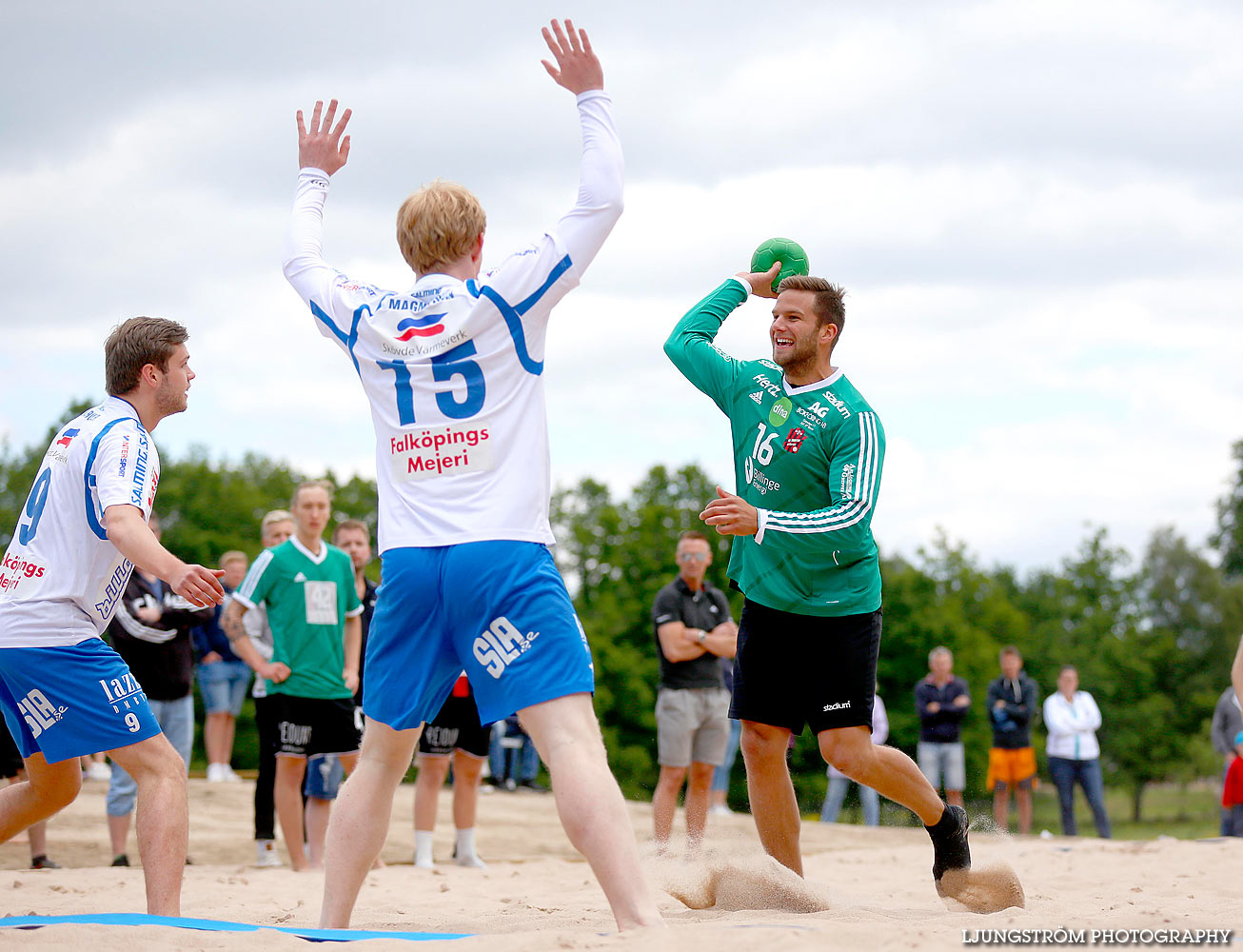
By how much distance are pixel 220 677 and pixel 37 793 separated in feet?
31.3

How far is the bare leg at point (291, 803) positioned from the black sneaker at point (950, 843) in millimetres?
4460

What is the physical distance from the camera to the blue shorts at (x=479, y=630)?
3.65 metres

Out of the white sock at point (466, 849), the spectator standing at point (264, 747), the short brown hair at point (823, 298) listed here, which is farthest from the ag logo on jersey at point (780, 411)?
the white sock at point (466, 849)

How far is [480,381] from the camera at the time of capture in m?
3.81

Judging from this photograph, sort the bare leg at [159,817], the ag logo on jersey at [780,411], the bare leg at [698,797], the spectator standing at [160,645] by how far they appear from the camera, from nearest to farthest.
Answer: the bare leg at [159,817]
the ag logo on jersey at [780,411]
the spectator standing at [160,645]
the bare leg at [698,797]

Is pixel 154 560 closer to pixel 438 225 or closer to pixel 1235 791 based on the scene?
pixel 438 225

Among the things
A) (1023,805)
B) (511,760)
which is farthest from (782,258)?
(511,760)

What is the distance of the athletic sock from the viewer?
5.05 metres

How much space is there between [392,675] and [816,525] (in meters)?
1.80

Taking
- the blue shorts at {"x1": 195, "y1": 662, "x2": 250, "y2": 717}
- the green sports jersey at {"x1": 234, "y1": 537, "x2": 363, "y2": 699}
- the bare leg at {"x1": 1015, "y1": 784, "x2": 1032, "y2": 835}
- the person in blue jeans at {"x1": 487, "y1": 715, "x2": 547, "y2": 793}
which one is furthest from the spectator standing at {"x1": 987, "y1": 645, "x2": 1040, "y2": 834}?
the green sports jersey at {"x1": 234, "y1": 537, "x2": 363, "y2": 699}

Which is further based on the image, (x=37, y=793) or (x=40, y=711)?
(x=37, y=793)

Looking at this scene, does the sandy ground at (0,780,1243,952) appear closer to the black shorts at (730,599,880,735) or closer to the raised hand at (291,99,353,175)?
the black shorts at (730,599,880,735)

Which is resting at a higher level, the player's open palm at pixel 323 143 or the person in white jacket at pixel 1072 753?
the player's open palm at pixel 323 143

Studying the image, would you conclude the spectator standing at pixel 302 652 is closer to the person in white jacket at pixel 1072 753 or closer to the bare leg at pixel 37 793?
the bare leg at pixel 37 793
